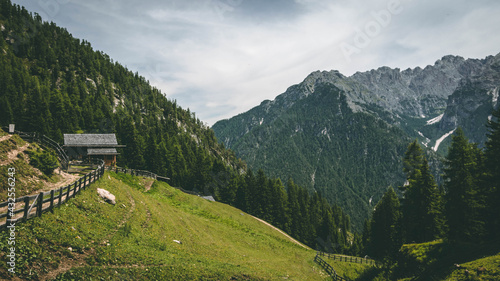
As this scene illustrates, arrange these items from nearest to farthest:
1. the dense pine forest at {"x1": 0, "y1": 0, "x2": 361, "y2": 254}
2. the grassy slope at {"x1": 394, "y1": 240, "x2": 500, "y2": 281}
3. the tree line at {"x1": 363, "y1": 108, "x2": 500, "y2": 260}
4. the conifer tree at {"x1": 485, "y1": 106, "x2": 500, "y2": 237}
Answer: the grassy slope at {"x1": 394, "y1": 240, "x2": 500, "y2": 281}
the conifer tree at {"x1": 485, "y1": 106, "x2": 500, "y2": 237}
the tree line at {"x1": 363, "y1": 108, "x2": 500, "y2": 260}
the dense pine forest at {"x1": 0, "y1": 0, "x2": 361, "y2": 254}

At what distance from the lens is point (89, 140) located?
60188 millimetres

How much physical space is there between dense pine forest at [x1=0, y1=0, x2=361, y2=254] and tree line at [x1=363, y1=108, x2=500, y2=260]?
44.3 m

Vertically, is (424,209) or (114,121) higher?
(114,121)

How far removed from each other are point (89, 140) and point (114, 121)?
169 feet

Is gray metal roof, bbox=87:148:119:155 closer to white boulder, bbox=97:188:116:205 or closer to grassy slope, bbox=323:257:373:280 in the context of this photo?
white boulder, bbox=97:188:116:205

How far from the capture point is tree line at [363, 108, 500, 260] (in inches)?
1029

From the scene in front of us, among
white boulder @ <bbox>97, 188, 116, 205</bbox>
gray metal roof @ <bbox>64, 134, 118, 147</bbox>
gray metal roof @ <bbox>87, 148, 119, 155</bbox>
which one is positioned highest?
gray metal roof @ <bbox>64, 134, 118, 147</bbox>

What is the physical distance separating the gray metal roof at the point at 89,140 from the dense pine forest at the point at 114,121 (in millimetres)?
15166

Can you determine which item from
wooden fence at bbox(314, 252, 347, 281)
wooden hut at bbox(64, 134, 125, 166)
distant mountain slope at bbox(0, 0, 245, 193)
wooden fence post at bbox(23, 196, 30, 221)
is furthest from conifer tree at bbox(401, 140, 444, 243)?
wooden hut at bbox(64, 134, 125, 166)

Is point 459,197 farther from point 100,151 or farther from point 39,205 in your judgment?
point 100,151

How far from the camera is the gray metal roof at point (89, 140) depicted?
5842cm

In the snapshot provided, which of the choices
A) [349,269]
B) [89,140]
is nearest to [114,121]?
[89,140]

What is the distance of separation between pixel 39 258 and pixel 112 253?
413cm

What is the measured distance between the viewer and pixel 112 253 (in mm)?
14977
